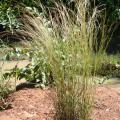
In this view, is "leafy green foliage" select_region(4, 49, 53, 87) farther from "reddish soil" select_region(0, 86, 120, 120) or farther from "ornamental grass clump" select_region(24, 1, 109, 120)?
"ornamental grass clump" select_region(24, 1, 109, 120)

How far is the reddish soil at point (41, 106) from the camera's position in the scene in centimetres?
457

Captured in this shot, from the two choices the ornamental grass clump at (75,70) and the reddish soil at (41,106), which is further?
the reddish soil at (41,106)

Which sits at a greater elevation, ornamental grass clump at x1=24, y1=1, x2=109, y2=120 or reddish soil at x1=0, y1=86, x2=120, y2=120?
ornamental grass clump at x1=24, y1=1, x2=109, y2=120

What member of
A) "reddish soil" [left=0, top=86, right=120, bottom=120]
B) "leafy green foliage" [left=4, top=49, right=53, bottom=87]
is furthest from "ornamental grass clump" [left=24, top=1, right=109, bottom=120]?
"leafy green foliage" [left=4, top=49, right=53, bottom=87]

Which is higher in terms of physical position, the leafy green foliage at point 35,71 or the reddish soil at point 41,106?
the leafy green foliage at point 35,71

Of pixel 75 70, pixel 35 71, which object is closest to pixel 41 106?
pixel 35 71

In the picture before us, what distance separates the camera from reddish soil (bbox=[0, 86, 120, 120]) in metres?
4.57

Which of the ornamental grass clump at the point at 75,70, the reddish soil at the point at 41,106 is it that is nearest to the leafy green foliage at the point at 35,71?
the reddish soil at the point at 41,106

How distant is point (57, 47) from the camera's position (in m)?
4.23

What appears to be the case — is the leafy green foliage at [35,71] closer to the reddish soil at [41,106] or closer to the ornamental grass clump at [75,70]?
the reddish soil at [41,106]

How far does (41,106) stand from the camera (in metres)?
4.86

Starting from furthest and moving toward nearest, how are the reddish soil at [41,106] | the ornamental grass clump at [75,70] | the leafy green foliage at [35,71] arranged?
the leafy green foliage at [35,71]
the reddish soil at [41,106]
the ornamental grass clump at [75,70]

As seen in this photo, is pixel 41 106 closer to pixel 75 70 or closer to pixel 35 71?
pixel 35 71

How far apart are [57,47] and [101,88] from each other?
1657mm
